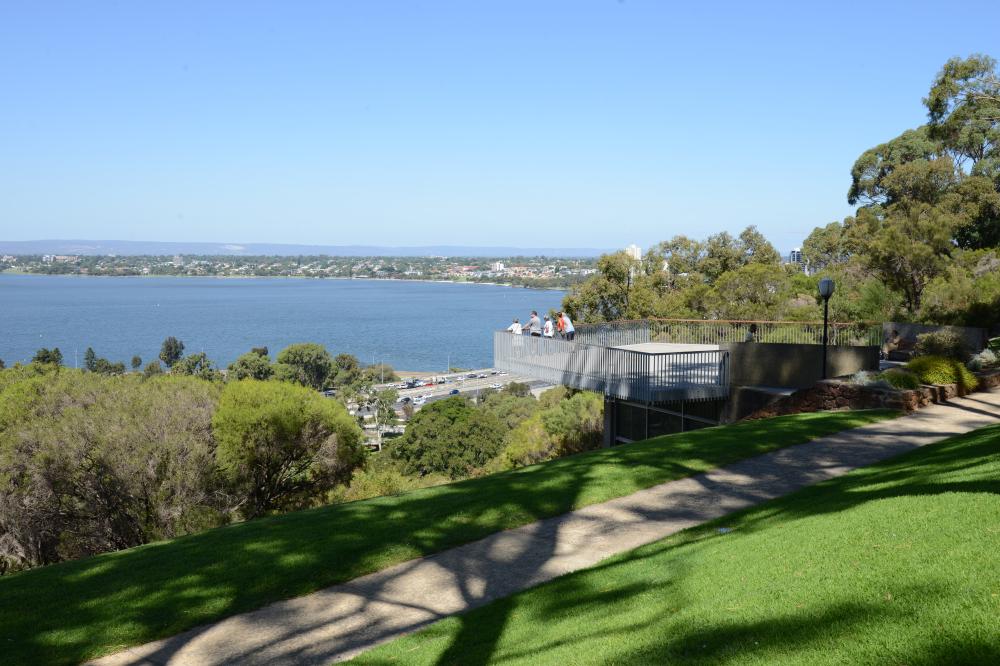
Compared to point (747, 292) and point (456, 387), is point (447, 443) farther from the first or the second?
point (456, 387)

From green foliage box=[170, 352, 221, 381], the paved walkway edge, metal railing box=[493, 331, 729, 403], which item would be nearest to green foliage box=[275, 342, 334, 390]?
green foliage box=[170, 352, 221, 381]

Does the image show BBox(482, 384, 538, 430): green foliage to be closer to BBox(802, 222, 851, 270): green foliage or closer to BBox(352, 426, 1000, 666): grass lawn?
BBox(802, 222, 851, 270): green foliage

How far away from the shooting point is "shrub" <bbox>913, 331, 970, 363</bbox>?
1970cm

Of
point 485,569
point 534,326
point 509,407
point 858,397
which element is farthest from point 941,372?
point 509,407

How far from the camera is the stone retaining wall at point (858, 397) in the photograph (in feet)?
50.8

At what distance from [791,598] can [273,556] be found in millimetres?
5396

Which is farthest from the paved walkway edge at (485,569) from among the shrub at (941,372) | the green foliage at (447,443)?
the green foliage at (447,443)

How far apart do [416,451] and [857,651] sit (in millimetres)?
60258

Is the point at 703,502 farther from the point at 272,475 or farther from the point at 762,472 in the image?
the point at 272,475

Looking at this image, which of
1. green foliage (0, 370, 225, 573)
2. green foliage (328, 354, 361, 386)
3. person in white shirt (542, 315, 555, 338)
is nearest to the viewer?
green foliage (0, 370, 225, 573)

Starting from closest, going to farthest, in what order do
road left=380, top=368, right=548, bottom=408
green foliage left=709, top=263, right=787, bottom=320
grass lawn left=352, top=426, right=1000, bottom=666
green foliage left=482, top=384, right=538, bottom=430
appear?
grass lawn left=352, top=426, right=1000, bottom=666
green foliage left=709, top=263, right=787, bottom=320
green foliage left=482, top=384, right=538, bottom=430
road left=380, top=368, right=548, bottom=408

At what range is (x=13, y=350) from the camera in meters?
142

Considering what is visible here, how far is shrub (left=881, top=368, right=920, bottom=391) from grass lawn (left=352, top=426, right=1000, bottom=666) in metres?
7.67

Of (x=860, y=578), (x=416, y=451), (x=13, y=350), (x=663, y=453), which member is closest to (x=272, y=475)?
(x=663, y=453)
